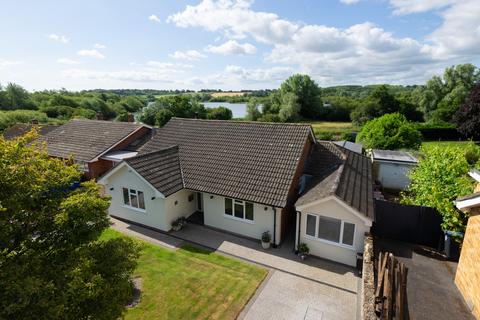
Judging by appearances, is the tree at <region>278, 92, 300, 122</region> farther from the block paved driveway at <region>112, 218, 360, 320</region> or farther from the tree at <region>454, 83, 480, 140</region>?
the block paved driveway at <region>112, 218, 360, 320</region>

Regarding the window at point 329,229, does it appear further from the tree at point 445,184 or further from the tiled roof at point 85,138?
the tiled roof at point 85,138

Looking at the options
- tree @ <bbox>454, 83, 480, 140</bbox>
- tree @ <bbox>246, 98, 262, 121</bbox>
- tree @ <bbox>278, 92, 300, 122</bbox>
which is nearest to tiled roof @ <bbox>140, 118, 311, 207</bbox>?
tree @ <bbox>454, 83, 480, 140</bbox>

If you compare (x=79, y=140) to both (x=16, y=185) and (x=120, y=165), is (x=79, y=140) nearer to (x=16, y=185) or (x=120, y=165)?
(x=120, y=165)

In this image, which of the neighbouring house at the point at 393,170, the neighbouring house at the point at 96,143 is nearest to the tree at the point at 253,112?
the neighbouring house at the point at 96,143

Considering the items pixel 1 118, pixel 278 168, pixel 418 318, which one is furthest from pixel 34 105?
pixel 418 318

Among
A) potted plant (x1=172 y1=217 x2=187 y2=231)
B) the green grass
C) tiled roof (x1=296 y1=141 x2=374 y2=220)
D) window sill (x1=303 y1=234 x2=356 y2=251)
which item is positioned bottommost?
the green grass

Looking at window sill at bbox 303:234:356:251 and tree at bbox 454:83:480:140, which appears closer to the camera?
window sill at bbox 303:234:356:251

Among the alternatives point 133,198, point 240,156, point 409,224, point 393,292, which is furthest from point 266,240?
point 133,198
